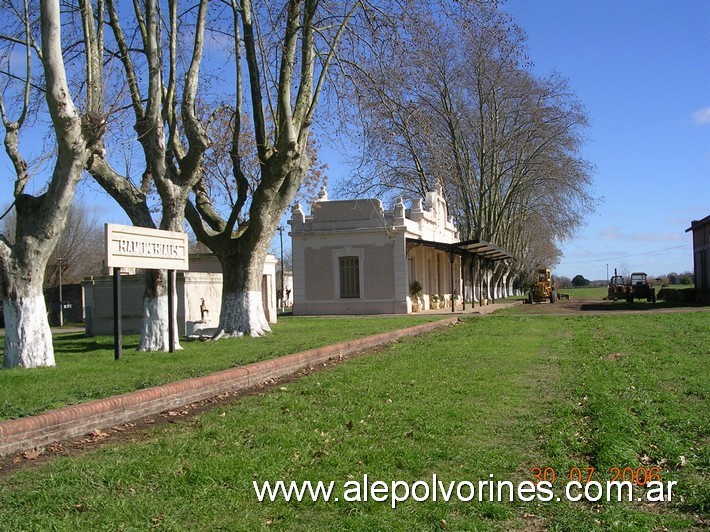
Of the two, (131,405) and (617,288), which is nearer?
(131,405)

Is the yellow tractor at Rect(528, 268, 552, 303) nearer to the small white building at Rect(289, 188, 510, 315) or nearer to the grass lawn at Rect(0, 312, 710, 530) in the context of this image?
the small white building at Rect(289, 188, 510, 315)

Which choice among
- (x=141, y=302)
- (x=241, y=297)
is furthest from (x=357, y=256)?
(x=241, y=297)

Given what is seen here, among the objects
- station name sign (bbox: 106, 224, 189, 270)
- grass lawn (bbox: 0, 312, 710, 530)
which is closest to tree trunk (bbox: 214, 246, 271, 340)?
station name sign (bbox: 106, 224, 189, 270)

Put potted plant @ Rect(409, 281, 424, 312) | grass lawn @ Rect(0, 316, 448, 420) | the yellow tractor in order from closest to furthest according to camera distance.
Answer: grass lawn @ Rect(0, 316, 448, 420)
potted plant @ Rect(409, 281, 424, 312)
the yellow tractor

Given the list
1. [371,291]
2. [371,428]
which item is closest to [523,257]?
[371,291]

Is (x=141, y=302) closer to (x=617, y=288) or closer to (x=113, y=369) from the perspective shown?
(x=113, y=369)

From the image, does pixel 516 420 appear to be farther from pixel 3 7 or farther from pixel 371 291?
pixel 371 291

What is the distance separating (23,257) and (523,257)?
68.8 metres

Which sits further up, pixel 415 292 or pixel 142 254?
pixel 142 254

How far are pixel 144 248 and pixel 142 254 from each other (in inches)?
6.6

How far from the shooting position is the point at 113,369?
1073 cm

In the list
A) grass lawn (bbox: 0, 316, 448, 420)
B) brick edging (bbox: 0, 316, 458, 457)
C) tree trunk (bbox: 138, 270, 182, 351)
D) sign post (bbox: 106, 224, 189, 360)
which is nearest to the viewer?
brick edging (bbox: 0, 316, 458, 457)

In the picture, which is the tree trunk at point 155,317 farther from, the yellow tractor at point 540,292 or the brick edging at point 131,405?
the yellow tractor at point 540,292

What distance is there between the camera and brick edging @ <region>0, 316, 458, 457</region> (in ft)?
20.8
